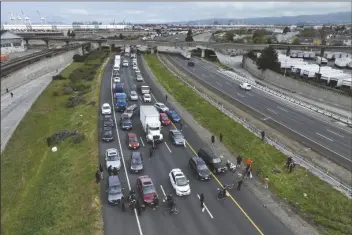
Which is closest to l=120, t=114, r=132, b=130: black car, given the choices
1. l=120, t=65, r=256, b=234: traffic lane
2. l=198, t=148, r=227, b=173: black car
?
l=120, t=65, r=256, b=234: traffic lane

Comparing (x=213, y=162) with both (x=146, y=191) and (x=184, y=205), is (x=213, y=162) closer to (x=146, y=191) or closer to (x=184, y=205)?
(x=184, y=205)

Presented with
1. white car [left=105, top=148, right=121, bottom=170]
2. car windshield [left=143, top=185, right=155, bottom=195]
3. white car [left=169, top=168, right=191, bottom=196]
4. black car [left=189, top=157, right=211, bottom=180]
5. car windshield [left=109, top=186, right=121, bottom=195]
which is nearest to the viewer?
car windshield [left=143, top=185, right=155, bottom=195]

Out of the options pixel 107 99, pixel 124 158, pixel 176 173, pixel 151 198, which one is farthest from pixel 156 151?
pixel 107 99

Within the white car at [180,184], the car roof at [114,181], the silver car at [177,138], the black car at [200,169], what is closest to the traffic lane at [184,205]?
the white car at [180,184]

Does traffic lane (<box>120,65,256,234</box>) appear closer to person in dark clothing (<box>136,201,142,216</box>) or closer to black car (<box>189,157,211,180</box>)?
person in dark clothing (<box>136,201,142,216</box>)

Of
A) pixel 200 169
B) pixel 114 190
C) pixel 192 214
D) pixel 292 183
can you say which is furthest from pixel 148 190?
pixel 292 183

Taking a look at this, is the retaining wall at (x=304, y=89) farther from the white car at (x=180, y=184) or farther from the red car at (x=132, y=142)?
the white car at (x=180, y=184)
